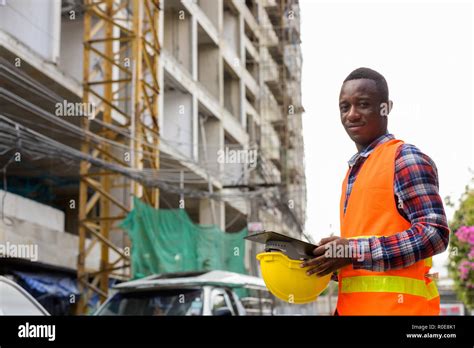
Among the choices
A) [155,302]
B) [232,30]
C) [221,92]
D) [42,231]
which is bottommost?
[155,302]

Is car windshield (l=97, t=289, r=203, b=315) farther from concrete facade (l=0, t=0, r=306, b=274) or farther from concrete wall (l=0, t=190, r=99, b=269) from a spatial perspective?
concrete wall (l=0, t=190, r=99, b=269)

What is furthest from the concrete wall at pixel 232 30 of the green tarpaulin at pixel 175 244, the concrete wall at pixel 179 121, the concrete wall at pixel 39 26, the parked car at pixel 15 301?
the green tarpaulin at pixel 175 244

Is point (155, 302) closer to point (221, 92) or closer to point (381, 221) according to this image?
point (221, 92)

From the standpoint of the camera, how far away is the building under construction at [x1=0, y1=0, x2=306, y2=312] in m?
4.95

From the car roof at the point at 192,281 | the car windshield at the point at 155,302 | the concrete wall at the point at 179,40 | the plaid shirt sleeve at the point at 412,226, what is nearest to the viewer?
the plaid shirt sleeve at the point at 412,226

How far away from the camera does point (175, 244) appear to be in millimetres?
9102

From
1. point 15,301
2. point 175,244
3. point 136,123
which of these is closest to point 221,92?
point 136,123

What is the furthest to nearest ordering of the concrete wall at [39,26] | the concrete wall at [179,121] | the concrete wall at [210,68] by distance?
1. the concrete wall at [179,121]
2. the concrete wall at [210,68]
3. the concrete wall at [39,26]

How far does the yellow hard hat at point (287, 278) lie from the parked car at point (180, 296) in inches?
102

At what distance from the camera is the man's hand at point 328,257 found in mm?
1635

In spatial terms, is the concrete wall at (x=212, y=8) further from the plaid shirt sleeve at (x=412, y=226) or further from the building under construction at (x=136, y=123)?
the plaid shirt sleeve at (x=412, y=226)

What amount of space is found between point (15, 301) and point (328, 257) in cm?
152
